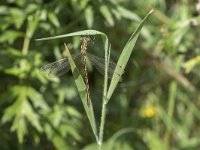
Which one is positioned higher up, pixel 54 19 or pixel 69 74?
pixel 54 19

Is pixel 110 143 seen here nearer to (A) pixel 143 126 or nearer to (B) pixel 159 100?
(A) pixel 143 126

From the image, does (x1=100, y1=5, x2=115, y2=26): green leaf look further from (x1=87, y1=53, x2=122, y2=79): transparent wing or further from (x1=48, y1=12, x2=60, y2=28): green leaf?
(x1=87, y1=53, x2=122, y2=79): transparent wing

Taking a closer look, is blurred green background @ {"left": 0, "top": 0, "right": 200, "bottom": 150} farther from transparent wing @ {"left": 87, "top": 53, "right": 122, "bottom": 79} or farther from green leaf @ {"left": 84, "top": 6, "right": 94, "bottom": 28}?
transparent wing @ {"left": 87, "top": 53, "right": 122, "bottom": 79}

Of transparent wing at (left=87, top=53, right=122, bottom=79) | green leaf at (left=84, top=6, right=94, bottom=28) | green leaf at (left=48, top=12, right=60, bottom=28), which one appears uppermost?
transparent wing at (left=87, top=53, right=122, bottom=79)

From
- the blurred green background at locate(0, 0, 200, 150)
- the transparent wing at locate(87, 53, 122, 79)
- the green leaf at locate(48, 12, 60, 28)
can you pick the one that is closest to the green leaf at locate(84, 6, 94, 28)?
the blurred green background at locate(0, 0, 200, 150)

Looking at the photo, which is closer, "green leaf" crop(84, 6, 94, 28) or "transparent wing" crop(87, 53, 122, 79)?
"transparent wing" crop(87, 53, 122, 79)

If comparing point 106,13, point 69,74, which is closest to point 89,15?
point 106,13

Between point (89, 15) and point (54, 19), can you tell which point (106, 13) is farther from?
point (54, 19)

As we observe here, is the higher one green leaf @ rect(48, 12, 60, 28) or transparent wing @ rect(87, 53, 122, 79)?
transparent wing @ rect(87, 53, 122, 79)

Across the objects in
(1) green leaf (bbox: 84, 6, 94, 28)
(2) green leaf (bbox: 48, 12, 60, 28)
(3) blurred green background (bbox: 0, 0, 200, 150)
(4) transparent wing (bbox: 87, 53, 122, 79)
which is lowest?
(3) blurred green background (bbox: 0, 0, 200, 150)

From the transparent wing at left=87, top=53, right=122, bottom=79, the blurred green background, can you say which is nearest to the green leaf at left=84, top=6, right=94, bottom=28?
the blurred green background
